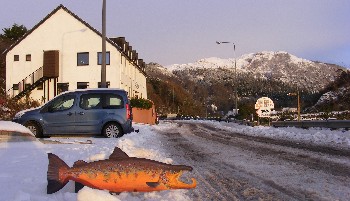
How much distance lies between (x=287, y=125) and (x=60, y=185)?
22432 millimetres

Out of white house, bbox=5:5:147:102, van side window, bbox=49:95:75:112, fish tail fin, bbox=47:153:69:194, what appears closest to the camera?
fish tail fin, bbox=47:153:69:194

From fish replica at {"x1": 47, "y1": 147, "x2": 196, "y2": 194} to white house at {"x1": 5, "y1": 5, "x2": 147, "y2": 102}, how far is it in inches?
1341

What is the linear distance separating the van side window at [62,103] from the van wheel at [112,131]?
1512mm

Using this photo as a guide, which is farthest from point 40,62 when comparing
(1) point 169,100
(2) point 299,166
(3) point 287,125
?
(1) point 169,100

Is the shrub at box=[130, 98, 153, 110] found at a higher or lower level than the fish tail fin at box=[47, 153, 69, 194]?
higher

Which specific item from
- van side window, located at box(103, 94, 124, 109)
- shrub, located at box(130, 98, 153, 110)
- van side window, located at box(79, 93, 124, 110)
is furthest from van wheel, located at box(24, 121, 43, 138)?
shrub, located at box(130, 98, 153, 110)

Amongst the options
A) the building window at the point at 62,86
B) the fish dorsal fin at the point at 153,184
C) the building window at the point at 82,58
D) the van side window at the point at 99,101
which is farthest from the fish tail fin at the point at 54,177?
the building window at the point at 62,86

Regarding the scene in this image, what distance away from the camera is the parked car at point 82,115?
13.9 m

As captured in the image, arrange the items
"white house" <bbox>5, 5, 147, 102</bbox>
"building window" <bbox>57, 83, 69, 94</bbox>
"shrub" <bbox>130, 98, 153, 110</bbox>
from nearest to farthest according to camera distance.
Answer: "shrub" <bbox>130, 98, 153, 110</bbox> < "white house" <bbox>5, 5, 147, 102</bbox> < "building window" <bbox>57, 83, 69, 94</bbox>

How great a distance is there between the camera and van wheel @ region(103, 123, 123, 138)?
1399 centimetres

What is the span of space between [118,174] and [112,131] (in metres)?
9.84

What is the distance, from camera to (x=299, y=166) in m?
7.46

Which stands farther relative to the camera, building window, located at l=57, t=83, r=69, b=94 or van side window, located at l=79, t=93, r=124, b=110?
building window, located at l=57, t=83, r=69, b=94

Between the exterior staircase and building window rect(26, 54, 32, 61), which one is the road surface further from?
building window rect(26, 54, 32, 61)
